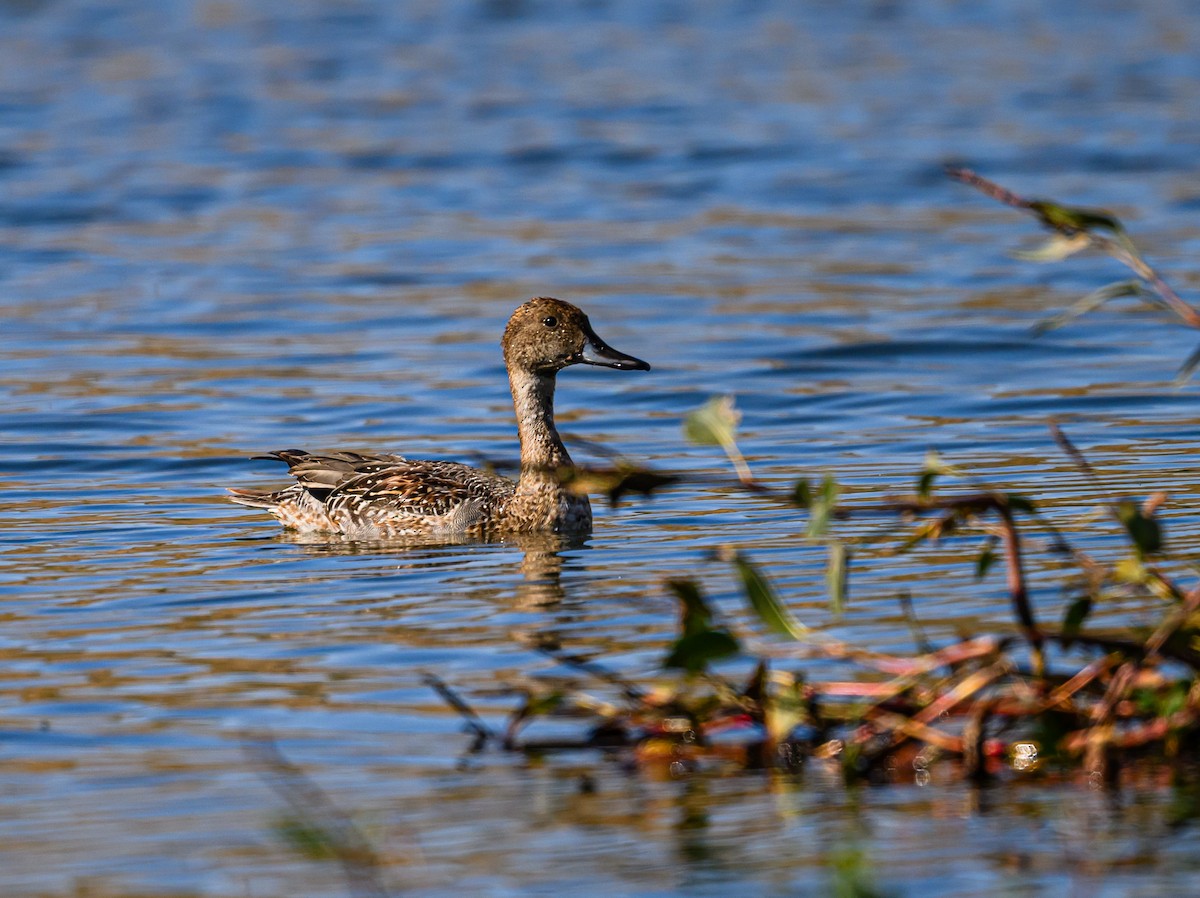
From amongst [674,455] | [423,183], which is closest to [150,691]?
[674,455]

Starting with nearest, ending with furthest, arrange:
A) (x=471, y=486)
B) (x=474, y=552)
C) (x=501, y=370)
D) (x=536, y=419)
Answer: (x=474, y=552), (x=471, y=486), (x=536, y=419), (x=501, y=370)

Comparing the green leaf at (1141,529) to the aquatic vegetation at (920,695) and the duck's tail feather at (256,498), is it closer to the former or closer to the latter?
the aquatic vegetation at (920,695)

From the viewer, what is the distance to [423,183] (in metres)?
22.4

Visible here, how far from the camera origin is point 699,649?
5.37m

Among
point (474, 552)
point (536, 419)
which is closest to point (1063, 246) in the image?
point (474, 552)

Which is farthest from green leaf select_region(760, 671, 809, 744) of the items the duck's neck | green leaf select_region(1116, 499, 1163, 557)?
the duck's neck

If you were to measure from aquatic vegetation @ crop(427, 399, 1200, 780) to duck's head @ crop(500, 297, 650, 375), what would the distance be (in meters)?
4.26

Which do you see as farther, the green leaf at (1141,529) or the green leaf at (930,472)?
the green leaf at (930,472)

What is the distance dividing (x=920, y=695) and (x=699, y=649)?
26.2 inches

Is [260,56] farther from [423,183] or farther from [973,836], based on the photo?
[973,836]

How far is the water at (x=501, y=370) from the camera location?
5.23 meters

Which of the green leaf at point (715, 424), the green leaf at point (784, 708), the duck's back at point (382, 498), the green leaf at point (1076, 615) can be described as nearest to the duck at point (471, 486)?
the duck's back at point (382, 498)

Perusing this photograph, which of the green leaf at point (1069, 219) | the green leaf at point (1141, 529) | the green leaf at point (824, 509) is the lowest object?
the green leaf at point (1141, 529)

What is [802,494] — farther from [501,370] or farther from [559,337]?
[501,370]
